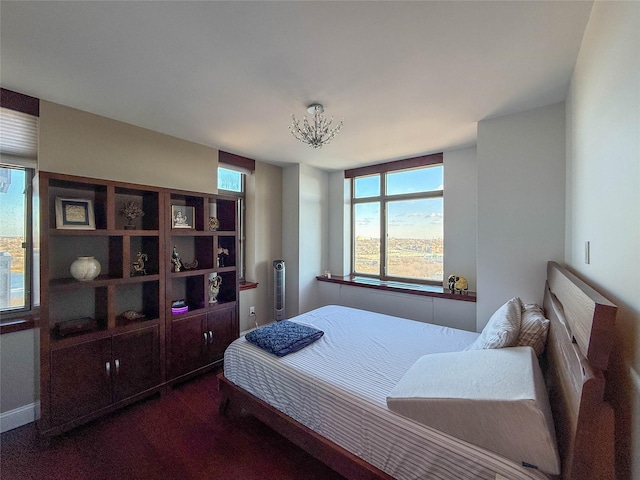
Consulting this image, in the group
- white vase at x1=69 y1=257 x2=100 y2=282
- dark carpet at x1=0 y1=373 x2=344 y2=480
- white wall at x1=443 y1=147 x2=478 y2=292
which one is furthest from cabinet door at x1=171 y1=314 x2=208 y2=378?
white wall at x1=443 y1=147 x2=478 y2=292

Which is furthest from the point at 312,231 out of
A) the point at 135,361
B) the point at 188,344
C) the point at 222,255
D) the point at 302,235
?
the point at 135,361

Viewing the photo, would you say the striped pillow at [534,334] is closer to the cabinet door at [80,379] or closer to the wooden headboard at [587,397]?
the wooden headboard at [587,397]

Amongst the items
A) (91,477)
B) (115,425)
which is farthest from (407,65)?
(115,425)

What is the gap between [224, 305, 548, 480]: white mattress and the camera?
3.88ft

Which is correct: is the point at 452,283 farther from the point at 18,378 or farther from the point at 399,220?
the point at 18,378

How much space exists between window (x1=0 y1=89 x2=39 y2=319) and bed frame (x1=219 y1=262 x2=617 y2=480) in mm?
2699

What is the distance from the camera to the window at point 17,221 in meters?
2.22

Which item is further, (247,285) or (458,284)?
(247,285)

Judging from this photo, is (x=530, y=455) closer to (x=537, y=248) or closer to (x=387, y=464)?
(x=387, y=464)

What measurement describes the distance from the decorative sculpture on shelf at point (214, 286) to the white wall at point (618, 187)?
9.97ft

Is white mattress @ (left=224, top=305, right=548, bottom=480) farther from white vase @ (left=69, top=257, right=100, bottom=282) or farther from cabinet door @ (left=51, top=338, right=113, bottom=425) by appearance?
white vase @ (left=69, top=257, right=100, bottom=282)

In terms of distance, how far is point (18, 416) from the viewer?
6.72 feet

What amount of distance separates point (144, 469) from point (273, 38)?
271 cm

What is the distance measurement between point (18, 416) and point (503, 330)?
3.58 m
